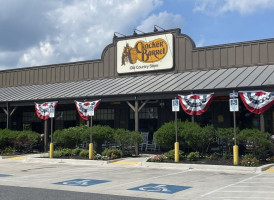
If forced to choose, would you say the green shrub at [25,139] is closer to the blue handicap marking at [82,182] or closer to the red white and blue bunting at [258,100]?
the blue handicap marking at [82,182]

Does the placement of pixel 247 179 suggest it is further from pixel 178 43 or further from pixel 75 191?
pixel 178 43

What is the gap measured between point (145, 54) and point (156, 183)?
14.9m

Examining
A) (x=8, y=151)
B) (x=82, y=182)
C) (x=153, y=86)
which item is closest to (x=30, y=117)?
(x=8, y=151)

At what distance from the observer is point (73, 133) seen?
20672 millimetres

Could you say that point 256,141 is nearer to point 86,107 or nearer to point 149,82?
point 149,82

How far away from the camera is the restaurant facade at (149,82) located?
20844 mm

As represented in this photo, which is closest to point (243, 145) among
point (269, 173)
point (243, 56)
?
point (269, 173)

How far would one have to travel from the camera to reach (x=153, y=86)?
22031 millimetres

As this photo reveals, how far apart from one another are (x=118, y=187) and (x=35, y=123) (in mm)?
20490

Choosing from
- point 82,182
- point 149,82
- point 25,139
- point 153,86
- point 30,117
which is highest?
point 149,82

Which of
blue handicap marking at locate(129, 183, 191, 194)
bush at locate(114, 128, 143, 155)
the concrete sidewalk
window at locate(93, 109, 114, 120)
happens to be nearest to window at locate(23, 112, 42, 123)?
window at locate(93, 109, 114, 120)

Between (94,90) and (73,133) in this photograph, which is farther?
(94,90)

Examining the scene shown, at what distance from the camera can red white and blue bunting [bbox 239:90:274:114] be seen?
1653 cm

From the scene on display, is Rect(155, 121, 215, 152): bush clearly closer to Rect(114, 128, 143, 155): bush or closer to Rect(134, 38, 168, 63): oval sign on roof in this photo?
Rect(114, 128, 143, 155): bush
